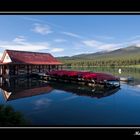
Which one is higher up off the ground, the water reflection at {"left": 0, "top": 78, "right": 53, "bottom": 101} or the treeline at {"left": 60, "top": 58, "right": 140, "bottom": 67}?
the treeline at {"left": 60, "top": 58, "right": 140, "bottom": 67}

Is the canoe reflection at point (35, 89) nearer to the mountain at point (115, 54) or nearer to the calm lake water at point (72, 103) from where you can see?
the calm lake water at point (72, 103)

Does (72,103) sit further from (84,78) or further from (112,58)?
(112,58)

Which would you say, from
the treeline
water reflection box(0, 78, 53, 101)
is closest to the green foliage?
the treeline

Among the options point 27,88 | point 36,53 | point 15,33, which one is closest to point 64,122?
point 27,88

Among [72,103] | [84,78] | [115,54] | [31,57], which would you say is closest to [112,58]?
[115,54]

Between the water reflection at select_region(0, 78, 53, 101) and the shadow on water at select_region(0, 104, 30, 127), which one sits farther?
the water reflection at select_region(0, 78, 53, 101)

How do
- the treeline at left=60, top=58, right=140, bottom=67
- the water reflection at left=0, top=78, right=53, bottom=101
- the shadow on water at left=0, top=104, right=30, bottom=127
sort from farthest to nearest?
the treeline at left=60, top=58, right=140, bottom=67, the water reflection at left=0, top=78, right=53, bottom=101, the shadow on water at left=0, top=104, right=30, bottom=127

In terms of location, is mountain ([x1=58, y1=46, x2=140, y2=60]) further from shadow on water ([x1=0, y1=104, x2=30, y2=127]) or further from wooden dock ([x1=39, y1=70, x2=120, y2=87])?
shadow on water ([x1=0, y1=104, x2=30, y2=127])

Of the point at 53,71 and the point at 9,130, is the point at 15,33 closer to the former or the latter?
the point at 53,71
